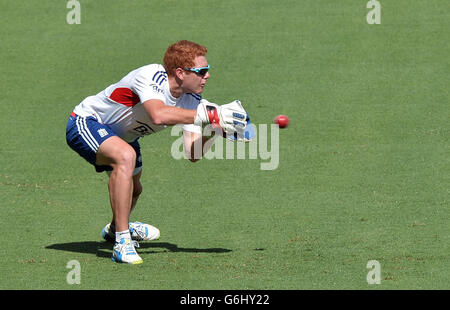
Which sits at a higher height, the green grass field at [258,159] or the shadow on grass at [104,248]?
the green grass field at [258,159]

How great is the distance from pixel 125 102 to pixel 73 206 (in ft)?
8.31

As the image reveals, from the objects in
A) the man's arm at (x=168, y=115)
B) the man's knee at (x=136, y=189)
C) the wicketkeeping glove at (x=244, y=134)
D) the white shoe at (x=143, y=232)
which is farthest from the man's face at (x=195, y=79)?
the white shoe at (x=143, y=232)

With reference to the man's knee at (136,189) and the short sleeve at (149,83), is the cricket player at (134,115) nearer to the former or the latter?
the short sleeve at (149,83)

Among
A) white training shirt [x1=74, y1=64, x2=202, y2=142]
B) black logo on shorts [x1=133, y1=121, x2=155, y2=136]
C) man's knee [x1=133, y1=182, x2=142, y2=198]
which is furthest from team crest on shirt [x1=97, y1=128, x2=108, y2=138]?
man's knee [x1=133, y1=182, x2=142, y2=198]

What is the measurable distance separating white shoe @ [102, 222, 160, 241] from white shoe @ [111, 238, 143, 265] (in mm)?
969

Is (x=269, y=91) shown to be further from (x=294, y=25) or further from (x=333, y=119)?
(x=294, y=25)

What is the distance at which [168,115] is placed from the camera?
8.14m

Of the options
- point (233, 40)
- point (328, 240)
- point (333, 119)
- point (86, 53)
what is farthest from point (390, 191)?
point (86, 53)

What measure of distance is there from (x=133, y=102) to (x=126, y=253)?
1460 millimetres

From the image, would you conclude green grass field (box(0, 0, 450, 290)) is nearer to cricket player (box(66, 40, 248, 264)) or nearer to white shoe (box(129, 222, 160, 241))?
white shoe (box(129, 222, 160, 241))

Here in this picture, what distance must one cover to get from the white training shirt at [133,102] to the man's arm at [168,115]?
124 mm

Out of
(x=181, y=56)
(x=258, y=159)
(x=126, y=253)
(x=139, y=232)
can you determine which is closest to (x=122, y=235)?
(x=126, y=253)

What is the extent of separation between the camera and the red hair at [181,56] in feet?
27.8

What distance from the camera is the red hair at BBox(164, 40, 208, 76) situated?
848 centimetres
